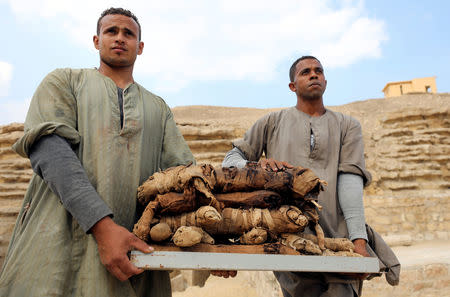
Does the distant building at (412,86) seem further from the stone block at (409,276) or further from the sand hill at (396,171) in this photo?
the stone block at (409,276)

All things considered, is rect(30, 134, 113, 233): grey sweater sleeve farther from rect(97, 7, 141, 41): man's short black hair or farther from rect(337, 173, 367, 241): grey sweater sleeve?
rect(337, 173, 367, 241): grey sweater sleeve

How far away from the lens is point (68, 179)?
1.26 m

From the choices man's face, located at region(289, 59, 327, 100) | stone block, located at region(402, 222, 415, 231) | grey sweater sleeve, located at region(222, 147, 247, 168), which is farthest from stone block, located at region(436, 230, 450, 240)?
grey sweater sleeve, located at region(222, 147, 247, 168)

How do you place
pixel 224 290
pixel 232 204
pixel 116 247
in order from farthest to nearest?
1. pixel 224 290
2. pixel 232 204
3. pixel 116 247

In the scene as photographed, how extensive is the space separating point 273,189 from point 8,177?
29.3ft

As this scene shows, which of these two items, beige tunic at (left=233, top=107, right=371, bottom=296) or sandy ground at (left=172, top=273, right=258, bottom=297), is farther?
sandy ground at (left=172, top=273, right=258, bottom=297)

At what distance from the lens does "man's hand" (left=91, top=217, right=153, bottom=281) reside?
1175 millimetres

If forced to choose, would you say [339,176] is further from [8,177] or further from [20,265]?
[8,177]

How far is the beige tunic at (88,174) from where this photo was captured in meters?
1.29

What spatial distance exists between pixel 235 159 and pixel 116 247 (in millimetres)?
923

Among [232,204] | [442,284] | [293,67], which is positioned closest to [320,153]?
[293,67]

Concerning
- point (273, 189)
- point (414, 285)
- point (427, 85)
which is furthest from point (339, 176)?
point (427, 85)

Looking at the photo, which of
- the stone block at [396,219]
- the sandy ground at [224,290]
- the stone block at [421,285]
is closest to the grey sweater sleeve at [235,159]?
the stone block at [421,285]

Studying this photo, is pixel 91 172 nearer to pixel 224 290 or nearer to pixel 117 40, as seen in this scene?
pixel 117 40
